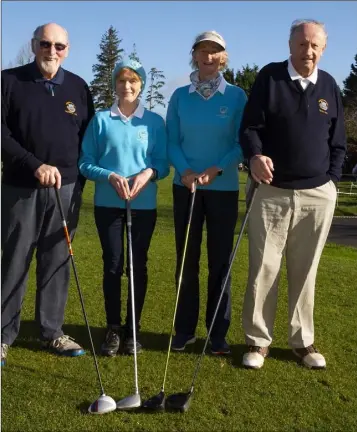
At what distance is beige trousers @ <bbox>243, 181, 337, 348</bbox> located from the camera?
4137 millimetres

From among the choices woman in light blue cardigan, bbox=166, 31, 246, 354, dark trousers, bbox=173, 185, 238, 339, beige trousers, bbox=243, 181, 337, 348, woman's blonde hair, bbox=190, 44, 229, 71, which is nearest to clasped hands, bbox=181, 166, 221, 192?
woman in light blue cardigan, bbox=166, 31, 246, 354

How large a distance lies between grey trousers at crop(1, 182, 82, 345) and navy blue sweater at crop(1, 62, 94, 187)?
4.8 inches

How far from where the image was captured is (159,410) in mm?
3496

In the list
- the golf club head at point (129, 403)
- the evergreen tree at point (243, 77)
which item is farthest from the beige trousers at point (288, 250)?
the evergreen tree at point (243, 77)

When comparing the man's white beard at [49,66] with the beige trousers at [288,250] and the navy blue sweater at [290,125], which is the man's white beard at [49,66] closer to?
the navy blue sweater at [290,125]

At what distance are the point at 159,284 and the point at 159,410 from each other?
307cm

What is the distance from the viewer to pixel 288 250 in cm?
429

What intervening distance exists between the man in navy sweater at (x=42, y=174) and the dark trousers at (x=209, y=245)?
80cm

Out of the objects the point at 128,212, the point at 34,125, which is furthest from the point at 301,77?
the point at 34,125

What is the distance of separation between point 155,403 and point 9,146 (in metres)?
1.89

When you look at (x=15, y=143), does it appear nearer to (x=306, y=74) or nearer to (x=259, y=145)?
(x=259, y=145)

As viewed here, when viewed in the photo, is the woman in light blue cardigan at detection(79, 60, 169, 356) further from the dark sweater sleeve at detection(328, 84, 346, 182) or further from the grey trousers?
the dark sweater sleeve at detection(328, 84, 346, 182)

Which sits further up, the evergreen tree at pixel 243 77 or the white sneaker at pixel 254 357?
the evergreen tree at pixel 243 77

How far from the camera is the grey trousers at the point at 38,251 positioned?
419cm
